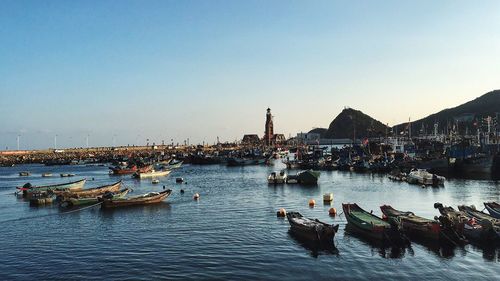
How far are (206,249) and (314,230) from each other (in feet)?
28.6

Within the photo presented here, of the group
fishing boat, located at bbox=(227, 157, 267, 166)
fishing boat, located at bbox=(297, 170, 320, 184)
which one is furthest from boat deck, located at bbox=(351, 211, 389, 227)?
fishing boat, located at bbox=(227, 157, 267, 166)

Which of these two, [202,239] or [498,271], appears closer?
[498,271]

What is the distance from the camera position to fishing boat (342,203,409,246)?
35.4m

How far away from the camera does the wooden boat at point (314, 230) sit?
35812 millimetres

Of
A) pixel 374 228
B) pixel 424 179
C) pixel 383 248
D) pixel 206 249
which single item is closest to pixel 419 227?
pixel 374 228

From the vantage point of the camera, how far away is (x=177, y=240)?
1523 inches

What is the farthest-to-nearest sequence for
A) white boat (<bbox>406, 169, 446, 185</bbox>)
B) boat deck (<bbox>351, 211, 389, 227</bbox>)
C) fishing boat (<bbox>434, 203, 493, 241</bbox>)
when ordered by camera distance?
white boat (<bbox>406, 169, 446, 185</bbox>) → boat deck (<bbox>351, 211, 389, 227</bbox>) → fishing boat (<bbox>434, 203, 493, 241</bbox>)

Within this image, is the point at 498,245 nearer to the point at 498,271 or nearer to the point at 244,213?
the point at 498,271

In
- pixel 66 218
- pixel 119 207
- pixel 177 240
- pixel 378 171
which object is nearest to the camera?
pixel 177 240

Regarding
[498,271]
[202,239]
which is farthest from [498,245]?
[202,239]

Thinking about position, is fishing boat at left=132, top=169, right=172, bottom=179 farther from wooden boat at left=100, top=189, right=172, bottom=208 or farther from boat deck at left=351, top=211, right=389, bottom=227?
boat deck at left=351, top=211, right=389, bottom=227

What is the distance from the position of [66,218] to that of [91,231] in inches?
361

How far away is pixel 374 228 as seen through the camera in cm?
3672

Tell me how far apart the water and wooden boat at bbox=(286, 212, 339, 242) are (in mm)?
982
